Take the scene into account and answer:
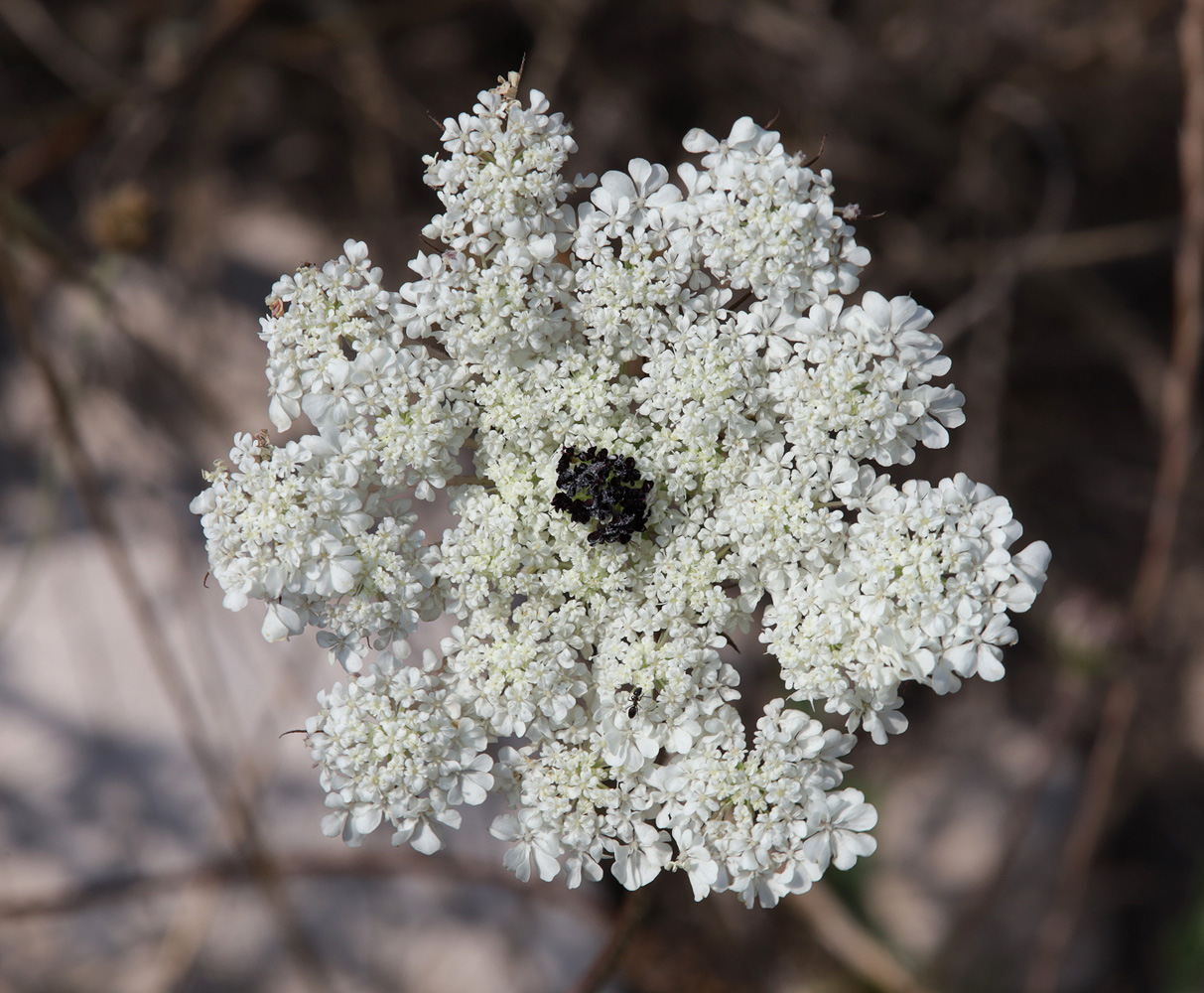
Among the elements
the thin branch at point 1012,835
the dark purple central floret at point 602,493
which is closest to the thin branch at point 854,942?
the thin branch at point 1012,835

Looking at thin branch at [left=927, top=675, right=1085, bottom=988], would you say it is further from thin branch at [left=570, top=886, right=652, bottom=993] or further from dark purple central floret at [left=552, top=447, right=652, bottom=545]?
dark purple central floret at [left=552, top=447, right=652, bottom=545]

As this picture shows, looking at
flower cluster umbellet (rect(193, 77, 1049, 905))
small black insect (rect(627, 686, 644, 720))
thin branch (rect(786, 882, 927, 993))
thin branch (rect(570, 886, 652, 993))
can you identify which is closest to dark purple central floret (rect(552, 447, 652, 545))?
flower cluster umbellet (rect(193, 77, 1049, 905))

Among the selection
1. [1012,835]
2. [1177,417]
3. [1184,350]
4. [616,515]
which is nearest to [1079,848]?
[1012,835]

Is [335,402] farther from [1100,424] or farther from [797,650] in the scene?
[1100,424]

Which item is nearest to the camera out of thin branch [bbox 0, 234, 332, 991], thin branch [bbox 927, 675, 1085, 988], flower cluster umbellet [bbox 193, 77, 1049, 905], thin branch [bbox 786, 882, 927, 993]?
flower cluster umbellet [bbox 193, 77, 1049, 905]

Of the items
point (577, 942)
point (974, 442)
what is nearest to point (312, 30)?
point (974, 442)

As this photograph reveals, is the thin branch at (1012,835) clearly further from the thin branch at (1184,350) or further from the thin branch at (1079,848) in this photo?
the thin branch at (1184,350)

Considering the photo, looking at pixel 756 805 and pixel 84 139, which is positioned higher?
pixel 84 139
